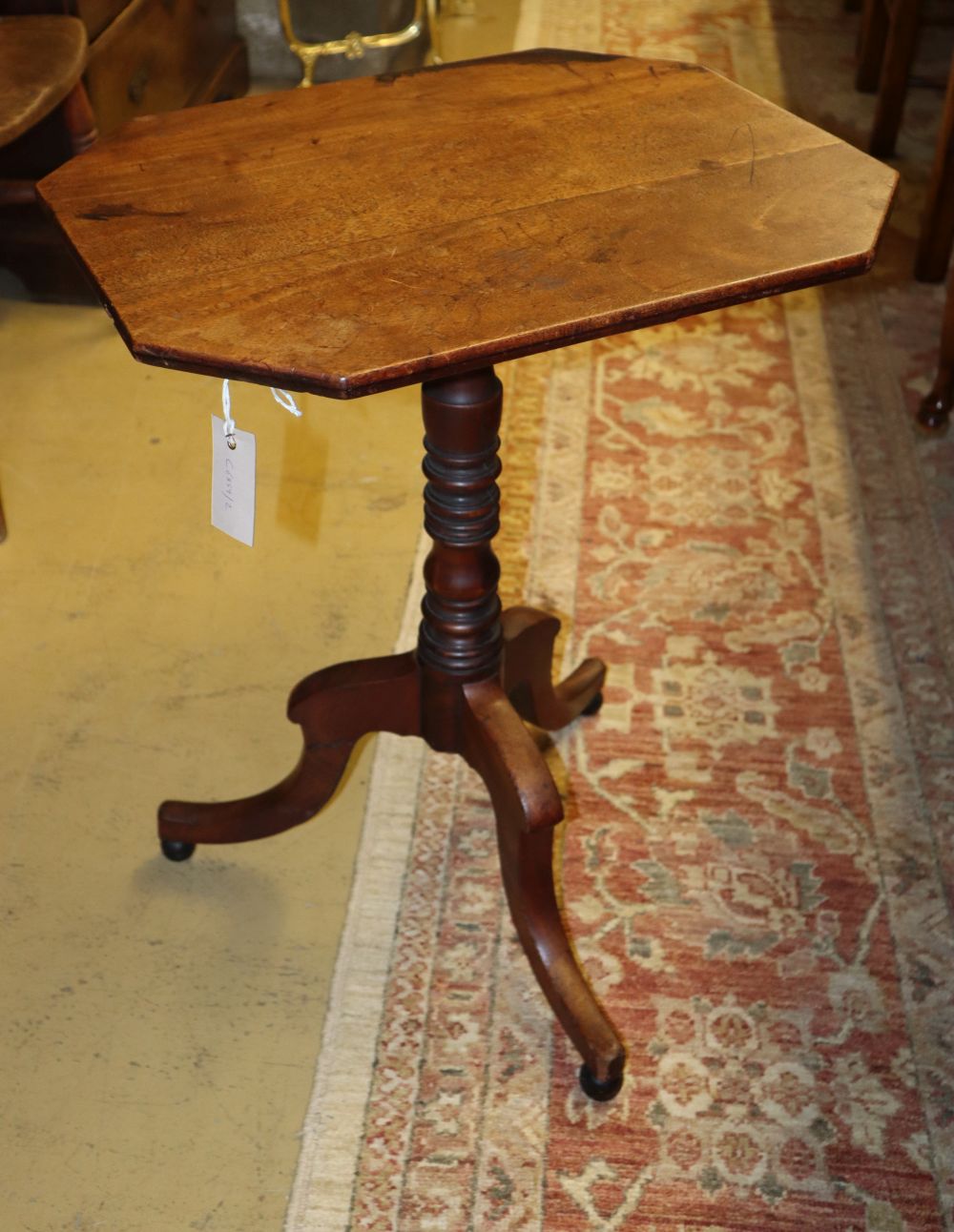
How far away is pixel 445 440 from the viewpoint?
1323mm

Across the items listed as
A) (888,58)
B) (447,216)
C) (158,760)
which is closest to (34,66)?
(158,760)

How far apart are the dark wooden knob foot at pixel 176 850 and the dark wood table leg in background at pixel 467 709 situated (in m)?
0.03

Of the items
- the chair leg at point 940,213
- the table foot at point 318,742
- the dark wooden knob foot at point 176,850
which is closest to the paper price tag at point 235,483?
the table foot at point 318,742

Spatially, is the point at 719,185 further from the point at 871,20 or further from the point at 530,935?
the point at 871,20

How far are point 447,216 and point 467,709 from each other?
53 centimetres

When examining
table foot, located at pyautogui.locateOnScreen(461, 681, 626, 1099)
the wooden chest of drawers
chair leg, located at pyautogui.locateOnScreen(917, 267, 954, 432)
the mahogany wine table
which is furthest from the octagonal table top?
the wooden chest of drawers

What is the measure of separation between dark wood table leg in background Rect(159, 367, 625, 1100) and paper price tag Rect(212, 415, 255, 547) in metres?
0.20

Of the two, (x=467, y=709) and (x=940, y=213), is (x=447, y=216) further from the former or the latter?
(x=940, y=213)

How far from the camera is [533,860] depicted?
144 cm

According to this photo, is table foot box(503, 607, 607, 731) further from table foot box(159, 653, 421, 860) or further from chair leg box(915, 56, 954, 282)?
chair leg box(915, 56, 954, 282)

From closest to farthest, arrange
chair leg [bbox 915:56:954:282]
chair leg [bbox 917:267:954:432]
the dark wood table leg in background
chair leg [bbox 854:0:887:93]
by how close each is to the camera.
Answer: the dark wood table leg in background → chair leg [bbox 917:267:954:432] → chair leg [bbox 915:56:954:282] → chair leg [bbox 854:0:887:93]

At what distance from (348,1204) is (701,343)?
1.90 metres

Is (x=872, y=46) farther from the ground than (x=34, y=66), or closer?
closer

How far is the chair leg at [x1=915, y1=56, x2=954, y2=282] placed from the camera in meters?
2.73
